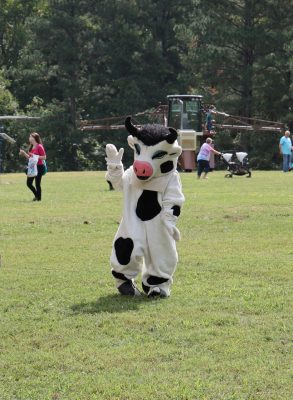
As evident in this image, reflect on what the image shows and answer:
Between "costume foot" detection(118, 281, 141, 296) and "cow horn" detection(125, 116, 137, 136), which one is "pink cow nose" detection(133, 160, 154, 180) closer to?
"cow horn" detection(125, 116, 137, 136)

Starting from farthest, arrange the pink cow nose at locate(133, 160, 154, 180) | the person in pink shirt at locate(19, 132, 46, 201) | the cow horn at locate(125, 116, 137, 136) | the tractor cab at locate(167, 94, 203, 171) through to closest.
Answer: the tractor cab at locate(167, 94, 203, 171) → the person in pink shirt at locate(19, 132, 46, 201) → the cow horn at locate(125, 116, 137, 136) → the pink cow nose at locate(133, 160, 154, 180)

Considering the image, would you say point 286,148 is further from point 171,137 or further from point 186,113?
point 171,137

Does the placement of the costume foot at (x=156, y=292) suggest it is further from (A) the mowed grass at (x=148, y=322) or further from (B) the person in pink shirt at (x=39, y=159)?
(B) the person in pink shirt at (x=39, y=159)

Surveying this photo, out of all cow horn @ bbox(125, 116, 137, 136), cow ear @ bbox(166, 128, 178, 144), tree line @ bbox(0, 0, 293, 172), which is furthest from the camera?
tree line @ bbox(0, 0, 293, 172)

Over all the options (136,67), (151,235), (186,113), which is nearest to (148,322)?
(151,235)

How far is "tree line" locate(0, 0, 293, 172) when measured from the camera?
55438mm

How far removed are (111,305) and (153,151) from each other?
1656 millimetres

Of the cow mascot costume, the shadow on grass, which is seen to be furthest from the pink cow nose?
the shadow on grass

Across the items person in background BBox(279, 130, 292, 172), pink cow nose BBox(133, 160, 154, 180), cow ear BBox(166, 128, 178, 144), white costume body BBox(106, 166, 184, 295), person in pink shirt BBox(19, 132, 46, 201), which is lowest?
person in background BBox(279, 130, 292, 172)

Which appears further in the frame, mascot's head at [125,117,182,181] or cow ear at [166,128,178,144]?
cow ear at [166,128,178,144]

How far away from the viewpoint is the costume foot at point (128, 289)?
8.95m

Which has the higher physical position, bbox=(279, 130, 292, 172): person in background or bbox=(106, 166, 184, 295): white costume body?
bbox=(106, 166, 184, 295): white costume body

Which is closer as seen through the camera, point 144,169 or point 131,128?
point 144,169

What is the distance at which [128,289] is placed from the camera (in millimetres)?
8961
